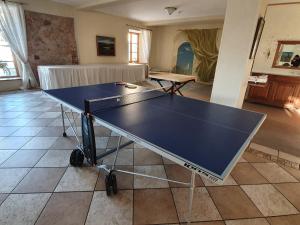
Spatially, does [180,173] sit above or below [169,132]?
below

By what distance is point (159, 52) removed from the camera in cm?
895

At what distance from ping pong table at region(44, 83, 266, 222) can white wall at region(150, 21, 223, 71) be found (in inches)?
262

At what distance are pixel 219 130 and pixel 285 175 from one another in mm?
1393

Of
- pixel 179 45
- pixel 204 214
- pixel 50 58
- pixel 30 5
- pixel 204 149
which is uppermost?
pixel 30 5

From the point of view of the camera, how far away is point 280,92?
14.6ft

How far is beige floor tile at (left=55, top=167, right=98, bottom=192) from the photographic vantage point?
1.73 metres

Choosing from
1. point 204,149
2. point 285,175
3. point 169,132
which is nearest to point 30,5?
point 169,132

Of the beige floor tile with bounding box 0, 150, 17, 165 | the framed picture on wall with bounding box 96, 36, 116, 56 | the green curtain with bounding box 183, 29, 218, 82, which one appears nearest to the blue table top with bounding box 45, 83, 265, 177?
the beige floor tile with bounding box 0, 150, 17, 165

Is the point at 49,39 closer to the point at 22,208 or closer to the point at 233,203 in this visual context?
the point at 22,208

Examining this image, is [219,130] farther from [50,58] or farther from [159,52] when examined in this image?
[159,52]

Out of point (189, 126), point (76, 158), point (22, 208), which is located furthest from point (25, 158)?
point (189, 126)

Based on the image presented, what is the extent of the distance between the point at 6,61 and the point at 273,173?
6.52 meters

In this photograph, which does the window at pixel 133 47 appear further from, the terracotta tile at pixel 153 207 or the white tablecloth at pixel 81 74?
the terracotta tile at pixel 153 207

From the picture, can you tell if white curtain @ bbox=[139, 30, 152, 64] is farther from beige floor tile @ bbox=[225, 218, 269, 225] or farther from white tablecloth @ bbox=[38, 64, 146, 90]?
beige floor tile @ bbox=[225, 218, 269, 225]
